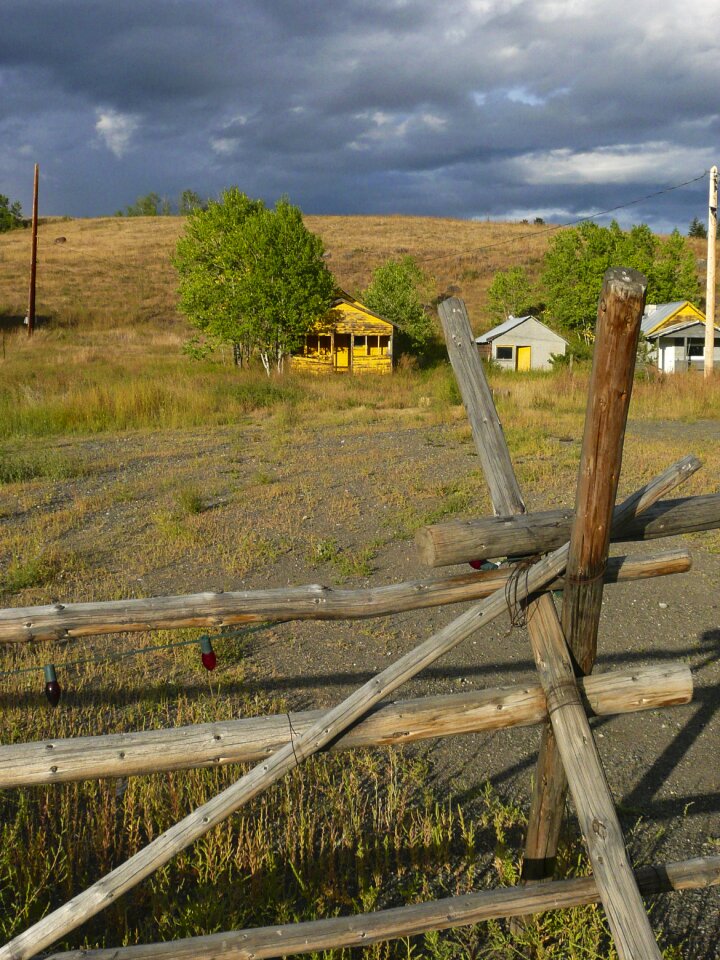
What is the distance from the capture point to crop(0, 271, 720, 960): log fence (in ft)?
8.45

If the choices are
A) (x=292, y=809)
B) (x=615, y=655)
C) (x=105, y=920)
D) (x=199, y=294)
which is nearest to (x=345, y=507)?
(x=615, y=655)

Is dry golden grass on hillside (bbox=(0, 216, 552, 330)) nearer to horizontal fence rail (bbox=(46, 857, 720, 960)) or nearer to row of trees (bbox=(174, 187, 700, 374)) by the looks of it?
row of trees (bbox=(174, 187, 700, 374))

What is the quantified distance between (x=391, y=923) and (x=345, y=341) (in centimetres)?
3607

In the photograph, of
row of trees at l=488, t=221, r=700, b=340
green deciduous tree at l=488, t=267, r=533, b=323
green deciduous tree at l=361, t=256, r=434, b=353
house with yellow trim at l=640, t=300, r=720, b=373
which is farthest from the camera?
green deciduous tree at l=488, t=267, r=533, b=323

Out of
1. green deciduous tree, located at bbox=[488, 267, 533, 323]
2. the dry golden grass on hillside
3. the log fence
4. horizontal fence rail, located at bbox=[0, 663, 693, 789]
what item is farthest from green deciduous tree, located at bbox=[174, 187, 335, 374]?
horizontal fence rail, located at bbox=[0, 663, 693, 789]

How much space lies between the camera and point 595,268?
137ft

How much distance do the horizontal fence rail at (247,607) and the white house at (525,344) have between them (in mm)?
39477

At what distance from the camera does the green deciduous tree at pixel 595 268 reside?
137 ft

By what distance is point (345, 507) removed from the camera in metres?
10.4

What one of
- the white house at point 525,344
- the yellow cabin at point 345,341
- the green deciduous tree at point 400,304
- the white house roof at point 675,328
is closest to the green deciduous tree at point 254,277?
the yellow cabin at point 345,341

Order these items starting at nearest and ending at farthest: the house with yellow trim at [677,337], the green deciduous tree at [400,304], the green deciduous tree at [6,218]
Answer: the house with yellow trim at [677,337], the green deciduous tree at [400,304], the green deciduous tree at [6,218]

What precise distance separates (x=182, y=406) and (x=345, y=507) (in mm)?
12021

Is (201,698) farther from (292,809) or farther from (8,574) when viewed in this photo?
(8,574)

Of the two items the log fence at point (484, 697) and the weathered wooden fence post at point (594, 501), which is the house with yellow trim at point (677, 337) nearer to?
the log fence at point (484, 697)
